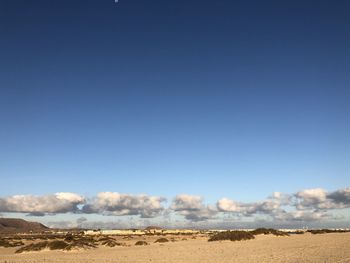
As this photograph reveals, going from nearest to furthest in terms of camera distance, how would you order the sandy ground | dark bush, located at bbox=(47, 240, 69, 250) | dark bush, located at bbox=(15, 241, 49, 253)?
the sandy ground < dark bush, located at bbox=(15, 241, 49, 253) < dark bush, located at bbox=(47, 240, 69, 250)

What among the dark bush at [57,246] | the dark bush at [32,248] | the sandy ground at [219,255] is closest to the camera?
the sandy ground at [219,255]

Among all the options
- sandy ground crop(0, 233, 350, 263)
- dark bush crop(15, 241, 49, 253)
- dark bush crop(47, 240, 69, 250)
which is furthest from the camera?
dark bush crop(47, 240, 69, 250)

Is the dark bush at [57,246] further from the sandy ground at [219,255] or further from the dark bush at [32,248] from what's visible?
the sandy ground at [219,255]

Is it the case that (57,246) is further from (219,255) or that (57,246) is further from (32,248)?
(219,255)

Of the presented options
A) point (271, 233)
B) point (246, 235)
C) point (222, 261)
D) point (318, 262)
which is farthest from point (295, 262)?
point (271, 233)

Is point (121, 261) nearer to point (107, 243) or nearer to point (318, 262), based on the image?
point (318, 262)

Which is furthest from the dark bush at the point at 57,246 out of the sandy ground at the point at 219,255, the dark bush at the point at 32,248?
the sandy ground at the point at 219,255

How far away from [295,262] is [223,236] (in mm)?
40008

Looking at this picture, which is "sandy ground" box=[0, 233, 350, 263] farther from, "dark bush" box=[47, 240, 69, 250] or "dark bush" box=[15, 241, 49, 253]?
"dark bush" box=[47, 240, 69, 250]

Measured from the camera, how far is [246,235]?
211 ft

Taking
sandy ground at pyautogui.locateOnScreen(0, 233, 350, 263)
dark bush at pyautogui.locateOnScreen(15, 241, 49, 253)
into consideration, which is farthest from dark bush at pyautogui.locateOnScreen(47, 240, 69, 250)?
sandy ground at pyautogui.locateOnScreen(0, 233, 350, 263)

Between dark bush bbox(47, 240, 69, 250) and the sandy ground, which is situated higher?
dark bush bbox(47, 240, 69, 250)

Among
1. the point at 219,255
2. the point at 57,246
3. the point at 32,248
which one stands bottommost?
the point at 219,255

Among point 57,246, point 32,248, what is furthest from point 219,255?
point 32,248
